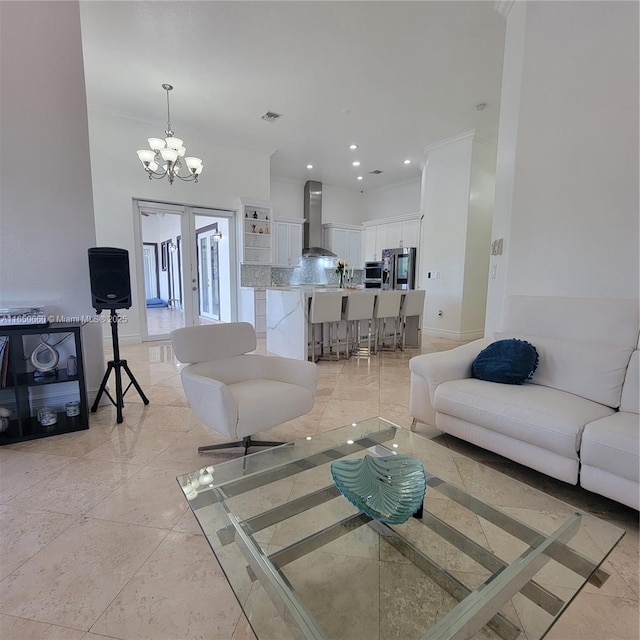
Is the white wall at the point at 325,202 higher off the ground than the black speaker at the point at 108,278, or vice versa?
the white wall at the point at 325,202

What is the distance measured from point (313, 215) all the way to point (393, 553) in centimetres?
753

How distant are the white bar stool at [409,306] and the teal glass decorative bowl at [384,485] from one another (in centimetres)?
391

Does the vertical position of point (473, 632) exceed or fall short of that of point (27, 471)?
it exceeds it

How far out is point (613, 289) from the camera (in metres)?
2.31

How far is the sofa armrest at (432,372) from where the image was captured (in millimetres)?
2227

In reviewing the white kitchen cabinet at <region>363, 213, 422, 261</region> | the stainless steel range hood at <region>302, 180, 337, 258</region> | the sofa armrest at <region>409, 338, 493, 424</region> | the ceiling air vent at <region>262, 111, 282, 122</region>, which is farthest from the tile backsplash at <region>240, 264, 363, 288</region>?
the sofa armrest at <region>409, 338, 493, 424</region>

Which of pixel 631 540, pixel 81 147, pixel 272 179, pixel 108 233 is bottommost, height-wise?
pixel 631 540

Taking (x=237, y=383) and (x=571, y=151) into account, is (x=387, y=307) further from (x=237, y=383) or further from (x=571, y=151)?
(x=237, y=383)

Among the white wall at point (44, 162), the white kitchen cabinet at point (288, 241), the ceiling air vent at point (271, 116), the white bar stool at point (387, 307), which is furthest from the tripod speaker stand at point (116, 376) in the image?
the white kitchen cabinet at point (288, 241)

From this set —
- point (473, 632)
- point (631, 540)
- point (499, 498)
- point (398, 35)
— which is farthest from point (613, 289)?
point (398, 35)

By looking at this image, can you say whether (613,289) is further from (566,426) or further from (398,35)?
(398,35)

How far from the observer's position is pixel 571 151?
2.50 metres

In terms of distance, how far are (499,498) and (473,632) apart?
729 millimetres

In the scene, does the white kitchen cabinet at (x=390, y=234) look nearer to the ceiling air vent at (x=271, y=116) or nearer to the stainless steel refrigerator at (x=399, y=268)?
the stainless steel refrigerator at (x=399, y=268)
